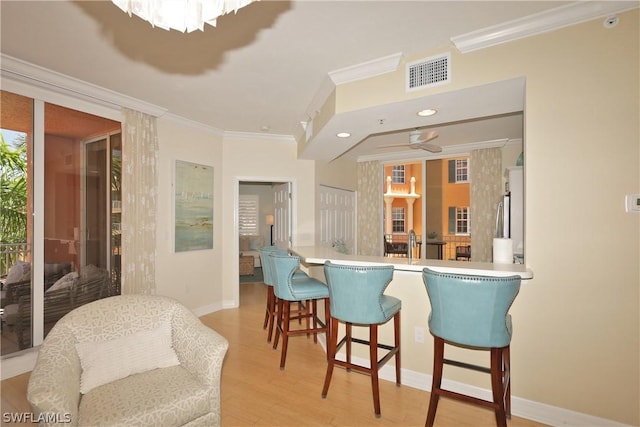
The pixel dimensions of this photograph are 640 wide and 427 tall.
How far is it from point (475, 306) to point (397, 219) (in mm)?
11485

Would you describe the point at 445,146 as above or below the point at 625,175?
above

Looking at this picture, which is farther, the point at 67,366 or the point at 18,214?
the point at 18,214

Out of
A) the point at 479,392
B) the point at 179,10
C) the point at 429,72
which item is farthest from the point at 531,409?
the point at 179,10

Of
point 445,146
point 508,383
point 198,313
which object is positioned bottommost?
point 198,313

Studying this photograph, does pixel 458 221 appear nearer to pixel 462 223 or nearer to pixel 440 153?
pixel 462 223

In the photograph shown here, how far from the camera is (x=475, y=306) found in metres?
1.87

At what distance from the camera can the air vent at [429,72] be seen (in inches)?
97.2

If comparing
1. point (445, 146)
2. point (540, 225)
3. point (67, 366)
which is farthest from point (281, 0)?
point (445, 146)

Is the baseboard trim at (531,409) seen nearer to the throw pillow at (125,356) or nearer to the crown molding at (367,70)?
the throw pillow at (125,356)

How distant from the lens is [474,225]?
5621 millimetres

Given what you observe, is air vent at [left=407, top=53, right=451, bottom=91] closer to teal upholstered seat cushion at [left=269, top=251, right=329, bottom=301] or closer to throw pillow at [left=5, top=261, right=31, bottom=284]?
teal upholstered seat cushion at [left=269, top=251, right=329, bottom=301]

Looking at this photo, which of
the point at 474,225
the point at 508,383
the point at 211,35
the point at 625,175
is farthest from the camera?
the point at 474,225

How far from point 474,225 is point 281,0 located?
195 inches

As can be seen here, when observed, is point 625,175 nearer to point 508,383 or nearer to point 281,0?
point 508,383
